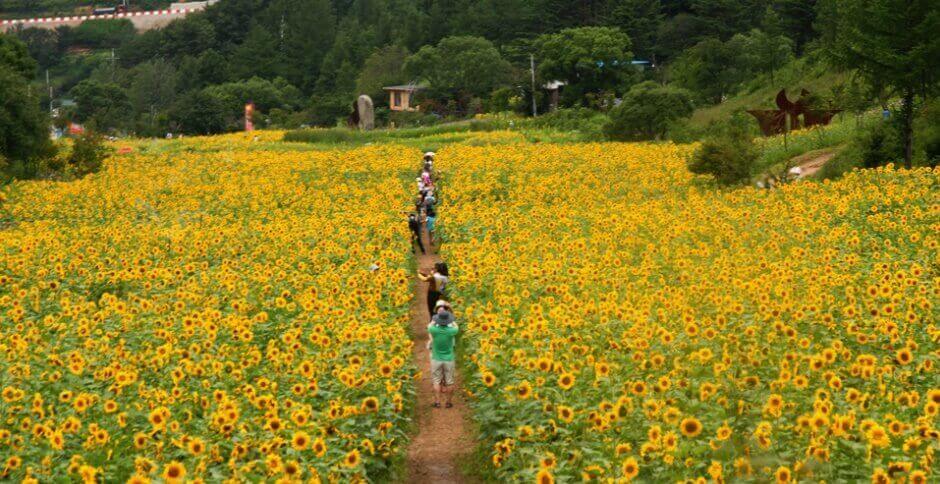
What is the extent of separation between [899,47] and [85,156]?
27.1 meters

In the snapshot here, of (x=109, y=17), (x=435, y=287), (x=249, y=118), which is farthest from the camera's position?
(x=109, y=17)

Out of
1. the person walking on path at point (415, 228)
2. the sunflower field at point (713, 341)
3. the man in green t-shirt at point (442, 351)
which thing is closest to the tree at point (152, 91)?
the person walking on path at point (415, 228)

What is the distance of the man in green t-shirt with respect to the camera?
40.2ft

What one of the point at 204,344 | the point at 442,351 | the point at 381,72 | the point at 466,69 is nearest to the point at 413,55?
the point at 381,72

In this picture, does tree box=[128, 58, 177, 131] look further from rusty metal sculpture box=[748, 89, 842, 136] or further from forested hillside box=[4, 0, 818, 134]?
rusty metal sculpture box=[748, 89, 842, 136]

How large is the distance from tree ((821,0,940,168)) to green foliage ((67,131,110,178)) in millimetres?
25481

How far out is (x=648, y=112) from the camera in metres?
41.7

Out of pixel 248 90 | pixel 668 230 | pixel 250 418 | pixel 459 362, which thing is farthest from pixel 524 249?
pixel 248 90

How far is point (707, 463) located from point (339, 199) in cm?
2126

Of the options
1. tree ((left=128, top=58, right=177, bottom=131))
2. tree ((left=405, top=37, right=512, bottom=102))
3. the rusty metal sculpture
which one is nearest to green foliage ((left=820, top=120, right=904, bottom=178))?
the rusty metal sculpture

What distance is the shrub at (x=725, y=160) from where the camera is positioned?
26.1 metres

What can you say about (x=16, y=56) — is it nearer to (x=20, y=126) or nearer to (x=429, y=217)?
(x=20, y=126)

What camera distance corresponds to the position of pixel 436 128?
53.8m

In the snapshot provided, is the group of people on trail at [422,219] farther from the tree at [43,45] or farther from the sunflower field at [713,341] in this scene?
the tree at [43,45]
